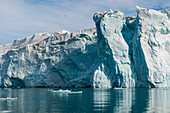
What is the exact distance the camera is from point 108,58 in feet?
205

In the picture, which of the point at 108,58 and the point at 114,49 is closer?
the point at 114,49

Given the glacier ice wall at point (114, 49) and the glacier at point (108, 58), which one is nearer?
the glacier at point (108, 58)

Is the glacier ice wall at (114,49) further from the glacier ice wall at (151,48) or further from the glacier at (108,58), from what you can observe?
the glacier ice wall at (151,48)

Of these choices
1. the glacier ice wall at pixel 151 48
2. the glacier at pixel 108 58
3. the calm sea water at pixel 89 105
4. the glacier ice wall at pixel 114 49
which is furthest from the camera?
the glacier ice wall at pixel 114 49

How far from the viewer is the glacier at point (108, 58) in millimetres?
59000

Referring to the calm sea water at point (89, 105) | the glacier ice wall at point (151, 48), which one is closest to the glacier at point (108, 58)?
the glacier ice wall at point (151, 48)

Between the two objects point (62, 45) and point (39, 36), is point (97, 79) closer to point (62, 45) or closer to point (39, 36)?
point (62, 45)

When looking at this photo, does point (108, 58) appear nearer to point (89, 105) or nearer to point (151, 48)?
point (151, 48)

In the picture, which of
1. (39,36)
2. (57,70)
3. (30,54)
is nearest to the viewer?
(57,70)

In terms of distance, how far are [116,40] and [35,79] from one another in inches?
1087

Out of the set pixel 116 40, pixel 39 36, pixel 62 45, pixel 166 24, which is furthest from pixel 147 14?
pixel 39 36

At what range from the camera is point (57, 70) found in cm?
7581

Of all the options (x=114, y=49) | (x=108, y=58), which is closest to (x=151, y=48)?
(x=114, y=49)

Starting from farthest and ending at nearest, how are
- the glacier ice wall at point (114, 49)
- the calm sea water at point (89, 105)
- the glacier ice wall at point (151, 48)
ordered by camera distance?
the glacier ice wall at point (114, 49) < the glacier ice wall at point (151, 48) < the calm sea water at point (89, 105)
